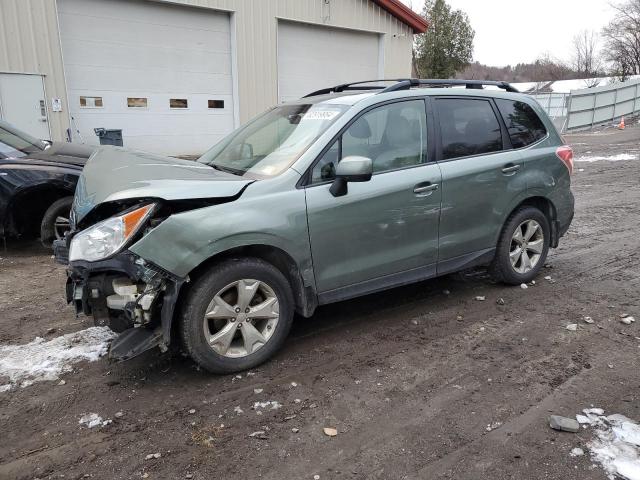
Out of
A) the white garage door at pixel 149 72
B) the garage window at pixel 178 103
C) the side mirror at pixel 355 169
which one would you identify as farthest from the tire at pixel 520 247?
the garage window at pixel 178 103

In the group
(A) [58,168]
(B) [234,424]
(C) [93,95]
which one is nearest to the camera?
(B) [234,424]

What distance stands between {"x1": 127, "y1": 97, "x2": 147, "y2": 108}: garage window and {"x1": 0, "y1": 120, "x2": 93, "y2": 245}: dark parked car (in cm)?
667

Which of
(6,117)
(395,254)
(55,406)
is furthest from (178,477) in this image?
(6,117)

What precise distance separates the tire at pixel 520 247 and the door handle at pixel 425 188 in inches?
41.9

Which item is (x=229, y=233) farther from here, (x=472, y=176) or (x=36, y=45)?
(x=36, y=45)

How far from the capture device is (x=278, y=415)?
2.94 meters

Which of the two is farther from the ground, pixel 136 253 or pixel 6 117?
pixel 6 117

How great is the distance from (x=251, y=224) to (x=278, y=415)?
3.84 ft

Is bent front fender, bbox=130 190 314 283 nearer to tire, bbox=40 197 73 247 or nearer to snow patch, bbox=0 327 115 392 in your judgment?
snow patch, bbox=0 327 115 392

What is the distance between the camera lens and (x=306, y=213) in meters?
3.42

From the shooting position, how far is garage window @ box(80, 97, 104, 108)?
1199 cm

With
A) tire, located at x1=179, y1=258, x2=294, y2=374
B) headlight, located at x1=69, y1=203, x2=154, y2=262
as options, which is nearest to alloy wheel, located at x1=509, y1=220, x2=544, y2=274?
tire, located at x1=179, y1=258, x2=294, y2=374

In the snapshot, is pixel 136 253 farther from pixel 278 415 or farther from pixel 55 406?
pixel 278 415

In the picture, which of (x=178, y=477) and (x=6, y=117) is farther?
(x=6, y=117)
